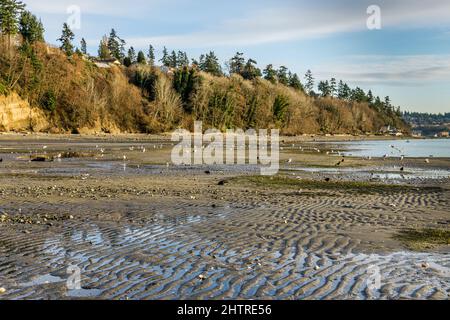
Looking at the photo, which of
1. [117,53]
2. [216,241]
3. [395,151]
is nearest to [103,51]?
[117,53]

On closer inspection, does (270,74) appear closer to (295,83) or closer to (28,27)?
(295,83)

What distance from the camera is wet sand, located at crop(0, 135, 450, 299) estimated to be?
825 centimetres

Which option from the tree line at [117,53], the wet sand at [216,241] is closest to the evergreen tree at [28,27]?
the tree line at [117,53]

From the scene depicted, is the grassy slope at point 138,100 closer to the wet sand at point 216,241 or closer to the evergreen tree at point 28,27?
the evergreen tree at point 28,27

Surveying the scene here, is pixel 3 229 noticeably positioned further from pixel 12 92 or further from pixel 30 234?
pixel 12 92

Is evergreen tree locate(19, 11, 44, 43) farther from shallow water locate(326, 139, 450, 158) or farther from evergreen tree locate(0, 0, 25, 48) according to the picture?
shallow water locate(326, 139, 450, 158)

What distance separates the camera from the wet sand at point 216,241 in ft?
27.1

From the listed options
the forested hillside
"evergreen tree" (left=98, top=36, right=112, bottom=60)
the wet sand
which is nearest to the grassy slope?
the forested hillside

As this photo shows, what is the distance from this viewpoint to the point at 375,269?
9492mm

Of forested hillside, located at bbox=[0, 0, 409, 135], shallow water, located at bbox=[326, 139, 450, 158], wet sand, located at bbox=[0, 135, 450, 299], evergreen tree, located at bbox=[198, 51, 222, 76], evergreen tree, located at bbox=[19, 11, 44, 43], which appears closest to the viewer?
wet sand, located at bbox=[0, 135, 450, 299]

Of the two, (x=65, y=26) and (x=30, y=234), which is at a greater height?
(x=65, y=26)

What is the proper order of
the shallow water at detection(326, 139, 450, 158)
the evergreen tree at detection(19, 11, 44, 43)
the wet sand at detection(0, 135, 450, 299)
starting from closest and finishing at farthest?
1. the wet sand at detection(0, 135, 450, 299)
2. the shallow water at detection(326, 139, 450, 158)
3. the evergreen tree at detection(19, 11, 44, 43)
